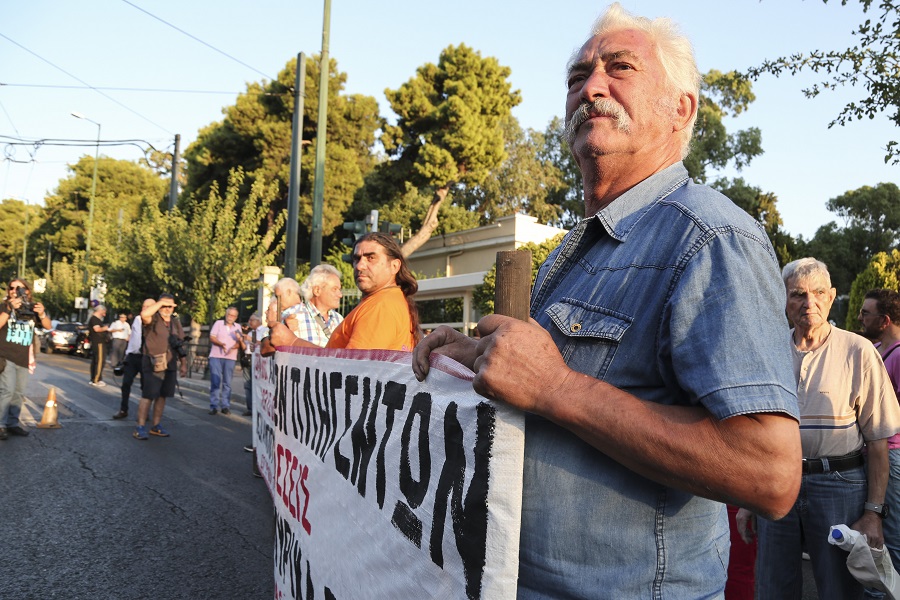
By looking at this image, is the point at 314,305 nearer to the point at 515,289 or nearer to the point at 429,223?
the point at 515,289

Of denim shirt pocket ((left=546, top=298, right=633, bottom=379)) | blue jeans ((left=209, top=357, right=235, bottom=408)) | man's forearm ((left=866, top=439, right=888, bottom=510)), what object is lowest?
blue jeans ((left=209, top=357, right=235, bottom=408))

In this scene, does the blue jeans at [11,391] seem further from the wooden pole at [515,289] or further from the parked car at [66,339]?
the parked car at [66,339]

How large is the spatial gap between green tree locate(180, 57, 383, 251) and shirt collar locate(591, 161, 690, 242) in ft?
97.2

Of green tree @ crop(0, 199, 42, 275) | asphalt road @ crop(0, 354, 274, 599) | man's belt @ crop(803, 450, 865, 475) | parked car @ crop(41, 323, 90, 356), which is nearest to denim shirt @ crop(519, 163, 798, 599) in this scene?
man's belt @ crop(803, 450, 865, 475)

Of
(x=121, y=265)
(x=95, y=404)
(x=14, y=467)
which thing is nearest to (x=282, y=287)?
(x=14, y=467)

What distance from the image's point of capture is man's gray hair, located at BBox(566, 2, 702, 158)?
1.59 meters

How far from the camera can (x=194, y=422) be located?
37.4ft

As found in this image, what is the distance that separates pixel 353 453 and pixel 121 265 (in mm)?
24768

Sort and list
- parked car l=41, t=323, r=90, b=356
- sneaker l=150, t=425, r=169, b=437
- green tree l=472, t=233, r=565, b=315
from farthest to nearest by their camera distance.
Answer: parked car l=41, t=323, r=90, b=356 → green tree l=472, t=233, r=565, b=315 → sneaker l=150, t=425, r=169, b=437

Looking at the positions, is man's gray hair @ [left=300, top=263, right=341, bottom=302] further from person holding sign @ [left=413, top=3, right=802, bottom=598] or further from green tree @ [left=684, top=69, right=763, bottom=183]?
green tree @ [left=684, top=69, right=763, bottom=183]

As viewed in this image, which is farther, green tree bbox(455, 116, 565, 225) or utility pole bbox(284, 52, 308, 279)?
green tree bbox(455, 116, 565, 225)

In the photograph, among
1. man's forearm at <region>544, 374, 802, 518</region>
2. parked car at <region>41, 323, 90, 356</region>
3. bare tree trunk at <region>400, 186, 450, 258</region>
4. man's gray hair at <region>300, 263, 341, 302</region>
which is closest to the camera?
man's forearm at <region>544, 374, 802, 518</region>

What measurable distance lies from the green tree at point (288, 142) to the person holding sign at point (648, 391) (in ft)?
97.7

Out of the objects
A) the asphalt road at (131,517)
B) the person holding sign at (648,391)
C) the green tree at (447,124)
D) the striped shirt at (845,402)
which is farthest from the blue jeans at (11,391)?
the green tree at (447,124)
